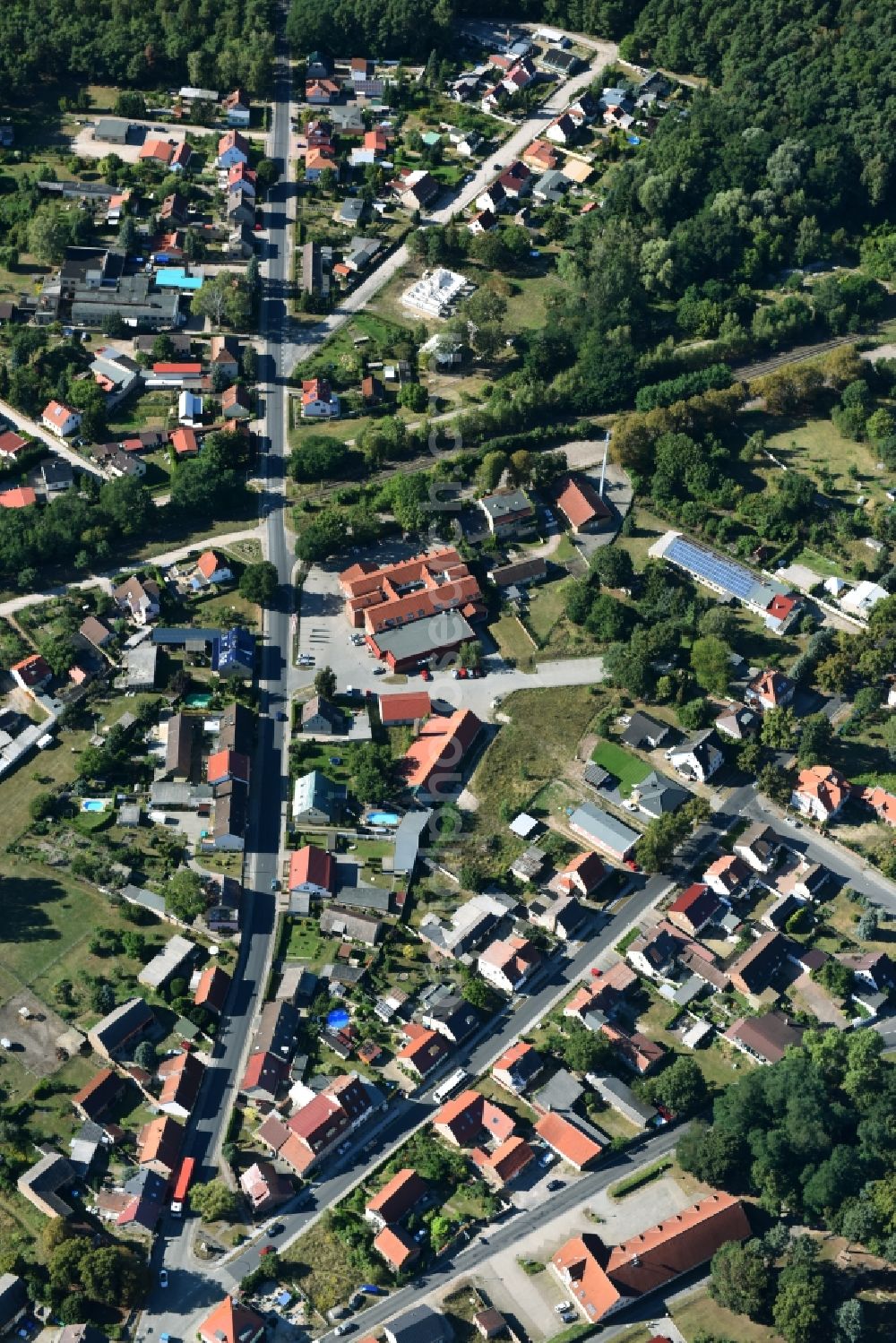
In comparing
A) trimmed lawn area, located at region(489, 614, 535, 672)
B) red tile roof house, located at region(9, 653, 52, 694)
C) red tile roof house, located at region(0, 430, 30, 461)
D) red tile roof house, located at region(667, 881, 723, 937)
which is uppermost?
red tile roof house, located at region(0, 430, 30, 461)

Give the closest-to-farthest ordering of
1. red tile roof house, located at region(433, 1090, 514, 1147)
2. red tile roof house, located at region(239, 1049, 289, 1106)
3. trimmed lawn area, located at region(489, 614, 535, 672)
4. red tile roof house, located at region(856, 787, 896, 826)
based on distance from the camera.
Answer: red tile roof house, located at region(433, 1090, 514, 1147)
red tile roof house, located at region(239, 1049, 289, 1106)
red tile roof house, located at region(856, 787, 896, 826)
trimmed lawn area, located at region(489, 614, 535, 672)

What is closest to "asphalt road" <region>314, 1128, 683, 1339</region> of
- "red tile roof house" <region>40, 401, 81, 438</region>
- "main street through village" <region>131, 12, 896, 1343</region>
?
"main street through village" <region>131, 12, 896, 1343</region>

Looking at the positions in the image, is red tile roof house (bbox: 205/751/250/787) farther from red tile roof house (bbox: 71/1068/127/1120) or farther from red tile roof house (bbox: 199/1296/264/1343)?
red tile roof house (bbox: 199/1296/264/1343)

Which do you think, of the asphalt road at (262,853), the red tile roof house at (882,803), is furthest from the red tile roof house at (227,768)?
the red tile roof house at (882,803)

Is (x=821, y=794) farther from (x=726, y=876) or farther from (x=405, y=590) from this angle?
(x=405, y=590)

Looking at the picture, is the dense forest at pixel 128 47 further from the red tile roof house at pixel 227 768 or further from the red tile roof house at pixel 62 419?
the red tile roof house at pixel 227 768

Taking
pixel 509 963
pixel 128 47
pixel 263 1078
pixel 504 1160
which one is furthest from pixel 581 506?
pixel 128 47
